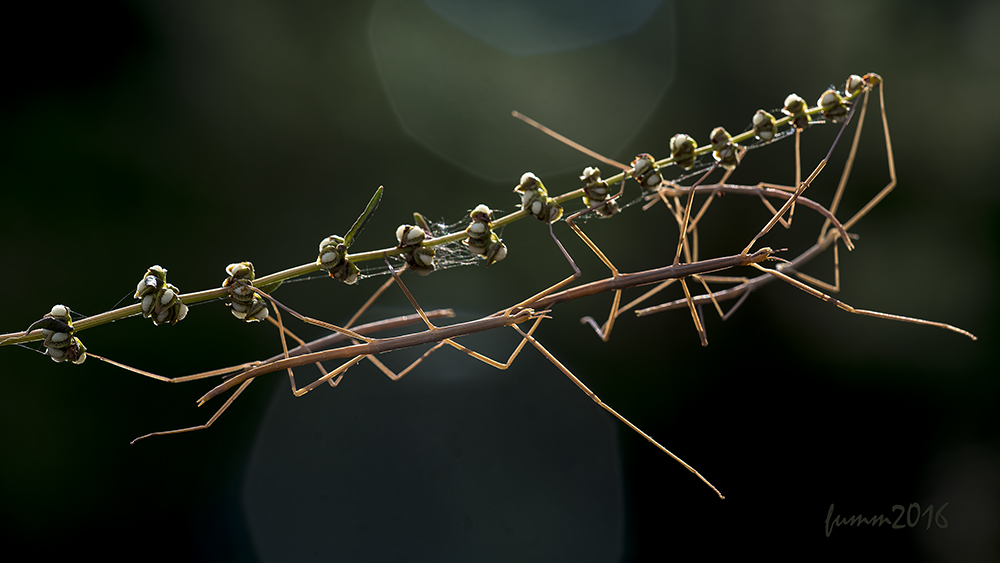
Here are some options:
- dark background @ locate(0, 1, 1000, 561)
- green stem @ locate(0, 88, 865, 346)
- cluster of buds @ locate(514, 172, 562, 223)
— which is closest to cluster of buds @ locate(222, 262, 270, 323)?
green stem @ locate(0, 88, 865, 346)

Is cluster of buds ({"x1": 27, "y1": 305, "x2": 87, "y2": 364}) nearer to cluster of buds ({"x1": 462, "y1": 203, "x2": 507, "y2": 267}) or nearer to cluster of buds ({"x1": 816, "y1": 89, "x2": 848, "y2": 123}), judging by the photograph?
cluster of buds ({"x1": 462, "y1": 203, "x2": 507, "y2": 267})

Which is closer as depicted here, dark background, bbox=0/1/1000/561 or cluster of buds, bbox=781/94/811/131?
cluster of buds, bbox=781/94/811/131

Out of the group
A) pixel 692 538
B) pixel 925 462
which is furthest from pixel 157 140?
pixel 925 462

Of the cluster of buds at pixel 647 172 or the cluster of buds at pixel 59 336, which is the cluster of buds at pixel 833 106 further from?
the cluster of buds at pixel 59 336

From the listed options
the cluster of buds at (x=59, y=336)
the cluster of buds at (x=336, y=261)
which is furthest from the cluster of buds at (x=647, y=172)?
the cluster of buds at (x=59, y=336)

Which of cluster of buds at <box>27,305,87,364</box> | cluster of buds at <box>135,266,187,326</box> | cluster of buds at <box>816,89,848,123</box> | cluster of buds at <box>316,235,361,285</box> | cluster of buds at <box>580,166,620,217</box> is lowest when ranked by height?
cluster of buds at <box>816,89,848,123</box>

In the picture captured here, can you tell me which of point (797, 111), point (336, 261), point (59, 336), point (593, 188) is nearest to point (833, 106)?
point (797, 111)

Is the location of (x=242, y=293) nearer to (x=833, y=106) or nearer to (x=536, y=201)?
(x=536, y=201)
